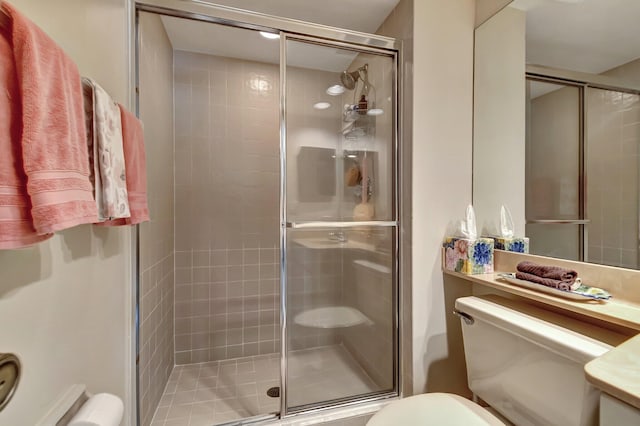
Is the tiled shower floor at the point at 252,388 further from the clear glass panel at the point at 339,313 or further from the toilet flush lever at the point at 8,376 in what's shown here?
the toilet flush lever at the point at 8,376

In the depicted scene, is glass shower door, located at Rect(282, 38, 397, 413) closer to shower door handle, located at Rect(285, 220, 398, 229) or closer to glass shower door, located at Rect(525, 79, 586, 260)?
shower door handle, located at Rect(285, 220, 398, 229)

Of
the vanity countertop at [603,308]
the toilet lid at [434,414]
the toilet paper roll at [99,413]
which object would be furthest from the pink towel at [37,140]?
the vanity countertop at [603,308]

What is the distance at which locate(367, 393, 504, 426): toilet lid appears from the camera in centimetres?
87

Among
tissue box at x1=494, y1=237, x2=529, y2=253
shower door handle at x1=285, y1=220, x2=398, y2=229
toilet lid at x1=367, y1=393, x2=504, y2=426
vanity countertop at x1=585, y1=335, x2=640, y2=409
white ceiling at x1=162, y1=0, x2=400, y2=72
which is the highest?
white ceiling at x1=162, y1=0, x2=400, y2=72

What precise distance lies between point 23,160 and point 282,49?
1.18 m

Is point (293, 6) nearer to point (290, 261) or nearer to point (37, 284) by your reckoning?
point (290, 261)

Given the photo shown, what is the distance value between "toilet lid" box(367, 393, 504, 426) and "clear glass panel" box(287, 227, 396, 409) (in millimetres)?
542

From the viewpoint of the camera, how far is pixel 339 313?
5.27ft

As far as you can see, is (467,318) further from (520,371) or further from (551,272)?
(551,272)

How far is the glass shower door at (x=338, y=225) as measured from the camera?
138 cm

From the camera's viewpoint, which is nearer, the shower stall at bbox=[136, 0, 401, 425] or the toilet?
the toilet

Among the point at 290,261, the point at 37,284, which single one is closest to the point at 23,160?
the point at 37,284

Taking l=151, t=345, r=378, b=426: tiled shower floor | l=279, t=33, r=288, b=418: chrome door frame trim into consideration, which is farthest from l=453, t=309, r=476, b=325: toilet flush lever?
l=279, t=33, r=288, b=418: chrome door frame trim

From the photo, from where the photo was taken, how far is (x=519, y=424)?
3.05 feet
